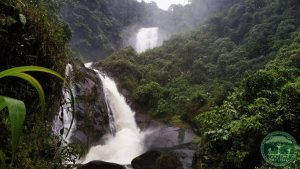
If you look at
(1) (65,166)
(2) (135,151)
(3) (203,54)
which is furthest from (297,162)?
(3) (203,54)

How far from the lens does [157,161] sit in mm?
12273

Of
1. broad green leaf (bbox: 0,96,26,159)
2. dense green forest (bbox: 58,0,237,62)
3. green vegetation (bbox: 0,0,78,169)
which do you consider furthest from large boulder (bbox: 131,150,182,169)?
dense green forest (bbox: 58,0,237,62)

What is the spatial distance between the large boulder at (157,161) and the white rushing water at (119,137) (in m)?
1.93

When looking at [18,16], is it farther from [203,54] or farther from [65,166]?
[203,54]

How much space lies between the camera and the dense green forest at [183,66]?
3180mm

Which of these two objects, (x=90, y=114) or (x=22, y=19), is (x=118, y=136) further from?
(x=22, y=19)

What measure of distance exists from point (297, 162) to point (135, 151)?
11.3m

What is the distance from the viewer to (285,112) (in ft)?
22.8

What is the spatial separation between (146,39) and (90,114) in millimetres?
28673

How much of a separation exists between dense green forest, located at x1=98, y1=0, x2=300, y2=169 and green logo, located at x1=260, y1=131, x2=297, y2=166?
210 cm

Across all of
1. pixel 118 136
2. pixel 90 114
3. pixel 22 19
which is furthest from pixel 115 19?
pixel 22 19

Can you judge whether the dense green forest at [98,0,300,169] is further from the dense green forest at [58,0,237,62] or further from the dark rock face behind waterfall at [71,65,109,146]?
the dense green forest at [58,0,237,62]

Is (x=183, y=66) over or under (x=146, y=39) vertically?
under

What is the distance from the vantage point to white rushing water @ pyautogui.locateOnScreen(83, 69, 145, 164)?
14906mm
